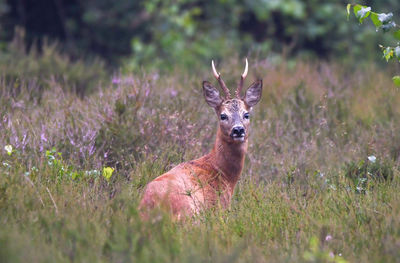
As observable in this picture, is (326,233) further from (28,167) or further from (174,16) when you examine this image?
(174,16)

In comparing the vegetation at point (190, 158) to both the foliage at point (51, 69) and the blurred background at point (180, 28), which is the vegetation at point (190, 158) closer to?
the foliage at point (51, 69)

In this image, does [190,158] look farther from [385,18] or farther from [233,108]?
[385,18]

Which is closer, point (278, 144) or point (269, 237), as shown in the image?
point (269, 237)

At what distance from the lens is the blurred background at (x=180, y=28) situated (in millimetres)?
13836

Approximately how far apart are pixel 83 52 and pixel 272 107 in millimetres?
7374

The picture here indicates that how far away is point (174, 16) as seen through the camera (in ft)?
45.2

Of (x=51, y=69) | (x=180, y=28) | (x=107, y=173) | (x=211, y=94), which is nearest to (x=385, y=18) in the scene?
(x=211, y=94)

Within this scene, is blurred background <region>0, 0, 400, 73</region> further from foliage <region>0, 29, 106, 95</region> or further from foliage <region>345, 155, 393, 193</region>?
foliage <region>345, 155, 393, 193</region>

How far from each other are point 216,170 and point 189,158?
0.59 meters

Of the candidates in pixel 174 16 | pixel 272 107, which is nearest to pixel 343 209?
pixel 272 107

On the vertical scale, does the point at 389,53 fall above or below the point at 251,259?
above

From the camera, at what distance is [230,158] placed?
588 cm

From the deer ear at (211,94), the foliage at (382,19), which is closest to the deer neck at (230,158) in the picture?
the deer ear at (211,94)

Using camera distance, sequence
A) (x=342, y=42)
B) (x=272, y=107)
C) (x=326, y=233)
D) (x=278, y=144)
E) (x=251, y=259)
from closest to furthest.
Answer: (x=251, y=259)
(x=326, y=233)
(x=278, y=144)
(x=272, y=107)
(x=342, y=42)
